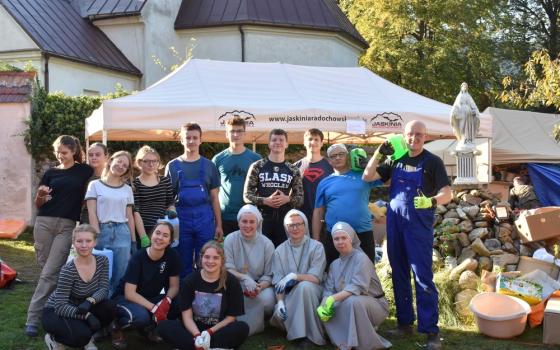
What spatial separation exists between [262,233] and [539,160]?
509 inches

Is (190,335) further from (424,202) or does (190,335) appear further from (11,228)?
(11,228)

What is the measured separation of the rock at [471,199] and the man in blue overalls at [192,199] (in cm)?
352

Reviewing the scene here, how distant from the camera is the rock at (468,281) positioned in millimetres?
5824

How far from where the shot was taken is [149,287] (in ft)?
15.8

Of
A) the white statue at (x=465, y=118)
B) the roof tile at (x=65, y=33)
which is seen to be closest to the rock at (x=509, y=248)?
the white statue at (x=465, y=118)

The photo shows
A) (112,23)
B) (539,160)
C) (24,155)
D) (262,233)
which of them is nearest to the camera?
(262,233)

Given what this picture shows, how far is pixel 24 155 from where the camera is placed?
11.0 metres

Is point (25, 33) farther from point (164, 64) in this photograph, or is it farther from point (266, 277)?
point (266, 277)

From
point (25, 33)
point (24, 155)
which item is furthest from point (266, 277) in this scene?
point (25, 33)

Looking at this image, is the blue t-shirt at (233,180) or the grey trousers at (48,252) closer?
the grey trousers at (48,252)

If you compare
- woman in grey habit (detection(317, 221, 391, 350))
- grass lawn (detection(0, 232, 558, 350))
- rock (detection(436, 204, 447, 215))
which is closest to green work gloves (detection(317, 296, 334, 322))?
woman in grey habit (detection(317, 221, 391, 350))

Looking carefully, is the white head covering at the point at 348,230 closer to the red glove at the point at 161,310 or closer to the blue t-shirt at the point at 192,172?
the blue t-shirt at the point at 192,172

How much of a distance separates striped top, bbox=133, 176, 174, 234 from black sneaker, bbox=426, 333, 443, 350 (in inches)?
95.7

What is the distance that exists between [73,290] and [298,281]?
176 centimetres
